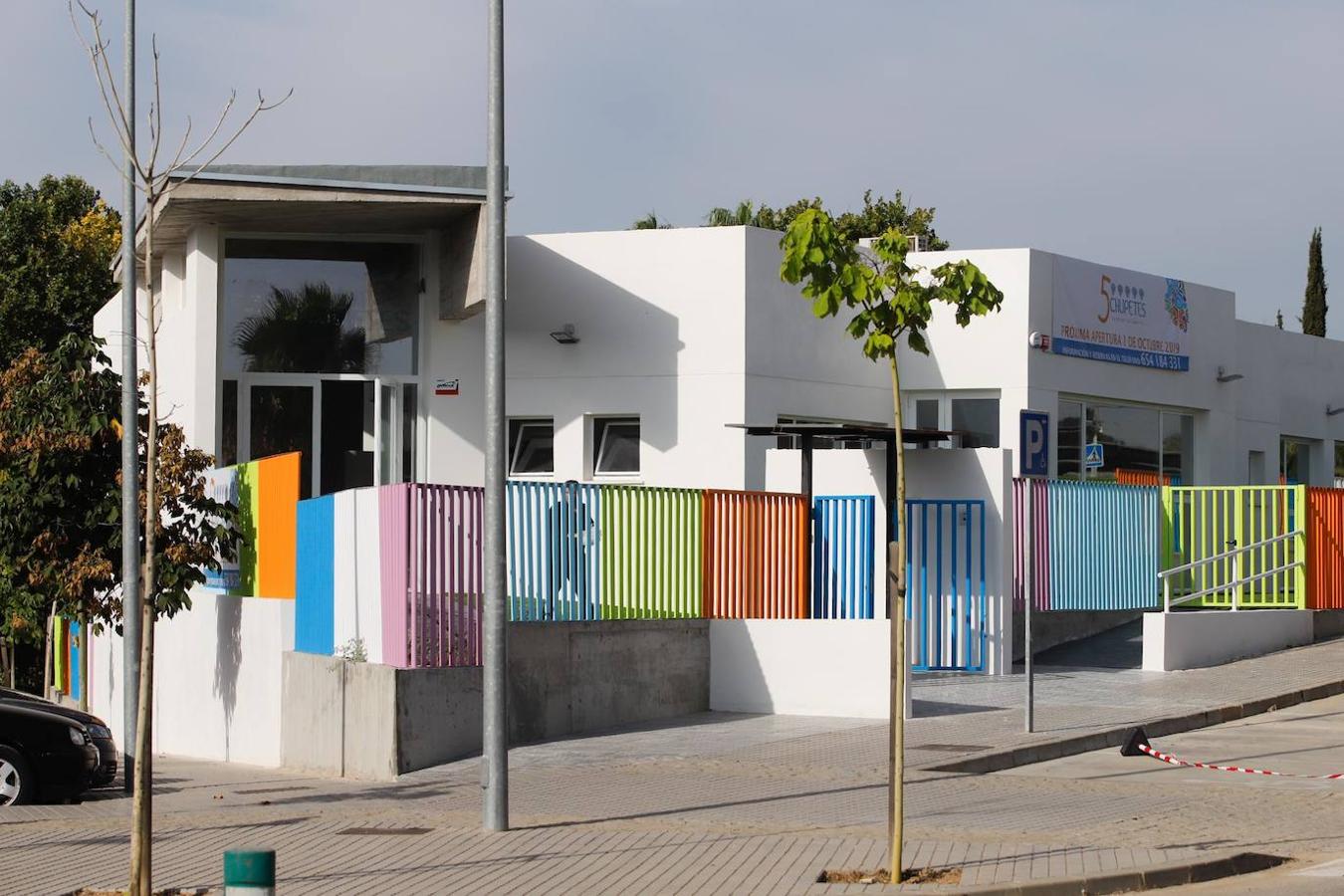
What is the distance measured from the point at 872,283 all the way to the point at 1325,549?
16625 millimetres

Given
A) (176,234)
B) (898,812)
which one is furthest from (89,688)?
(898,812)

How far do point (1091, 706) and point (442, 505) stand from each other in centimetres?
730

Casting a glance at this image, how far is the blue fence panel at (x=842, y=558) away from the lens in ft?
64.2

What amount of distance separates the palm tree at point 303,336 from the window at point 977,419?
960cm

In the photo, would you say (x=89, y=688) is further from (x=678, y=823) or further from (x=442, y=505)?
(x=678, y=823)

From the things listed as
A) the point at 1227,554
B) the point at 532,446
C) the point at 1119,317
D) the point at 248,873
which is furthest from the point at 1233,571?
the point at 248,873

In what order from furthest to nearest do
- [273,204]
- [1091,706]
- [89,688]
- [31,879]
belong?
[89,688], [273,204], [1091,706], [31,879]

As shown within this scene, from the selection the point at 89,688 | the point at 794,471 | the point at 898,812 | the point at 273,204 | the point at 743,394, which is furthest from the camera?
the point at 89,688

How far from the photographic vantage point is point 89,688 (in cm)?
2789

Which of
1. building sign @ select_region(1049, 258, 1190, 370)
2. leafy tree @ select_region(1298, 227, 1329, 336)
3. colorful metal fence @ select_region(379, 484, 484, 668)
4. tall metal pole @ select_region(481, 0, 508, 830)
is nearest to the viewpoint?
tall metal pole @ select_region(481, 0, 508, 830)

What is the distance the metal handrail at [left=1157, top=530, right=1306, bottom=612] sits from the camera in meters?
21.9

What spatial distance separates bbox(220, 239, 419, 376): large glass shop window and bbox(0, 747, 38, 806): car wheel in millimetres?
10229

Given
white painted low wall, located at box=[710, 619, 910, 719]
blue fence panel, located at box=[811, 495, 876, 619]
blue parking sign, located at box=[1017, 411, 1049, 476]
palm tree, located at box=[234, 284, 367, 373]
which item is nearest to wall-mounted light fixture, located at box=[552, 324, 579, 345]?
palm tree, located at box=[234, 284, 367, 373]

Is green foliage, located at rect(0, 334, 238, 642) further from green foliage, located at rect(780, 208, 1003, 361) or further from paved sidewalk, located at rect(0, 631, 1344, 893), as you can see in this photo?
green foliage, located at rect(780, 208, 1003, 361)
